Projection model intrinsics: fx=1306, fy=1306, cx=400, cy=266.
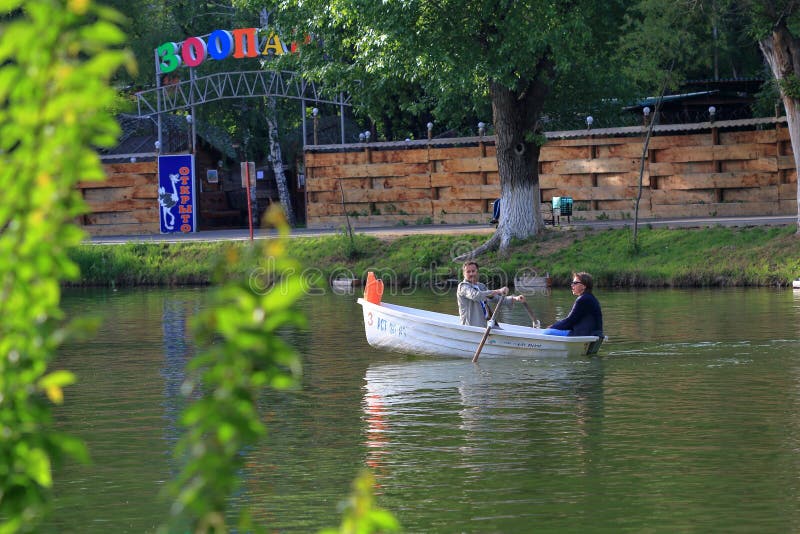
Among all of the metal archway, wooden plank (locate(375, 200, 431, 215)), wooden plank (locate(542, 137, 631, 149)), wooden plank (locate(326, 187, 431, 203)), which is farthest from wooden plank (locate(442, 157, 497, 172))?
the metal archway

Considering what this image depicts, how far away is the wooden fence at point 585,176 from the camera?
3328 cm

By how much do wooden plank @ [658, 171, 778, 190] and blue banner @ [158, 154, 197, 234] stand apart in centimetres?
1475

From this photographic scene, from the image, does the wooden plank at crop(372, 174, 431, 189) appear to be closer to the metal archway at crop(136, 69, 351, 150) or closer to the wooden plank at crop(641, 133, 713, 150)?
the metal archway at crop(136, 69, 351, 150)

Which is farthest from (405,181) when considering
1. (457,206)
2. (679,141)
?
(679,141)

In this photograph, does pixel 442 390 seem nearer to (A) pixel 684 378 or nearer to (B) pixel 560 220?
(A) pixel 684 378

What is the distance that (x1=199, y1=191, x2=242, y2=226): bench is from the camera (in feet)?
146

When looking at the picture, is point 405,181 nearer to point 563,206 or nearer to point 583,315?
point 563,206

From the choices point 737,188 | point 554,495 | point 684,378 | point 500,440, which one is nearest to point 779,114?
point 737,188

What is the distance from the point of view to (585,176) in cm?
3559

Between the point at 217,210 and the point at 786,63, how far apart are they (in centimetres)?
2323

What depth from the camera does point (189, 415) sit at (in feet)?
12.6

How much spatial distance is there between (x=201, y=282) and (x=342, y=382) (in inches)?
731

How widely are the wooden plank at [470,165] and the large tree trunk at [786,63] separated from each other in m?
10.2

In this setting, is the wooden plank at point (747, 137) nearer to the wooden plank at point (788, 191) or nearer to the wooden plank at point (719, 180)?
the wooden plank at point (719, 180)
